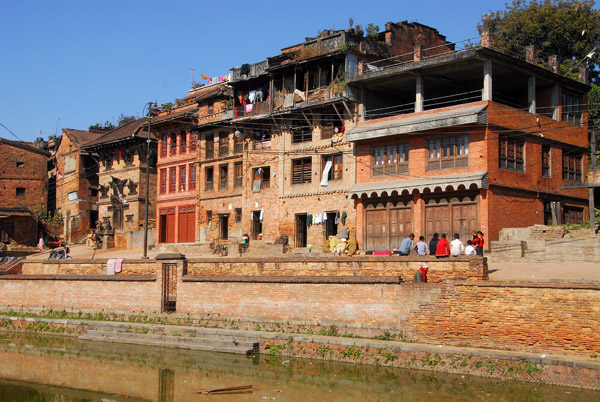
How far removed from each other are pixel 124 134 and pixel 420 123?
93.1 feet

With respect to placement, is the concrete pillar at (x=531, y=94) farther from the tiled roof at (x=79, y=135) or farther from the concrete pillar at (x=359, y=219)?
the tiled roof at (x=79, y=135)

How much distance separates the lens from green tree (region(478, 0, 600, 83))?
42.8 m

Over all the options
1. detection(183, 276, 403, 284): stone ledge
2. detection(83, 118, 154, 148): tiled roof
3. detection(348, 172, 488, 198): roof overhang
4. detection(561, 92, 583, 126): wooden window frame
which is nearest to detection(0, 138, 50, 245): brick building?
detection(83, 118, 154, 148): tiled roof

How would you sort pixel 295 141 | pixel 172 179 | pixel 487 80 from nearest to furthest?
pixel 487 80 → pixel 295 141 → pixel 172 179

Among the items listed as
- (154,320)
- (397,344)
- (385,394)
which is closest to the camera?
(385,394)

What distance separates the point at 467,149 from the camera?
2977 centimetres

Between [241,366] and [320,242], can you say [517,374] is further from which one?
[320,242]

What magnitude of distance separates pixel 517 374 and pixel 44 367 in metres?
13.6

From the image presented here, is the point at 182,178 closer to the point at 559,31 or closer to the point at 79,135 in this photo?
the point at 79,135

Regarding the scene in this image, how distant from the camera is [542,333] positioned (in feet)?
55.5

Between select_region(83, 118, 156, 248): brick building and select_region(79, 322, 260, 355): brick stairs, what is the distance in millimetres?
A: 22966

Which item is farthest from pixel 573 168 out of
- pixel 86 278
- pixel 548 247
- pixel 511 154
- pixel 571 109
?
pixel 86 278

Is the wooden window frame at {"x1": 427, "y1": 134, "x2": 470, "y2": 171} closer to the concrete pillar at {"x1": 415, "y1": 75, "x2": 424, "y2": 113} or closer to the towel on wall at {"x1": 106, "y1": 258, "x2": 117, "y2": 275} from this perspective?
the concrete pillar at {"x1": 415, "y1": 75, "x2": 424, "y2": 113}

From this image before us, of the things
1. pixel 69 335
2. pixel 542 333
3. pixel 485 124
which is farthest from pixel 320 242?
pixel 542 333
